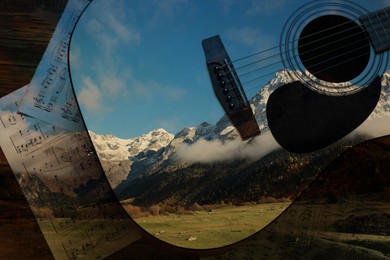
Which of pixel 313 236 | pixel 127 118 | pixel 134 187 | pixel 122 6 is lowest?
pixel 313 236

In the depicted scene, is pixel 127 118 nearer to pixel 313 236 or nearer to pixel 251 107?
pixel 251 107

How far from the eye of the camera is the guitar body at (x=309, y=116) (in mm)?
1163

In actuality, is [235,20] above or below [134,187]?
above

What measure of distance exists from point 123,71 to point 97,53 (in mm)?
79

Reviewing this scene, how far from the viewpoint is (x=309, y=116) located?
116cm

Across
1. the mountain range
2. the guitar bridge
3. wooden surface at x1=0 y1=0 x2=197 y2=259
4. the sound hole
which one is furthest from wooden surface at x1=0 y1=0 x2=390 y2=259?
the sound hole

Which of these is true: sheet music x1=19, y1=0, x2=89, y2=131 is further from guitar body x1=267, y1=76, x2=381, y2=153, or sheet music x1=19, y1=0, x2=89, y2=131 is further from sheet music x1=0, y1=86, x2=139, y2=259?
guitar body x1=267, y1=76, x2=381, y2=153

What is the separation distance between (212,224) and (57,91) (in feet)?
1.66

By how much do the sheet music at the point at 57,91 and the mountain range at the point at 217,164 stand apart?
0.09 m

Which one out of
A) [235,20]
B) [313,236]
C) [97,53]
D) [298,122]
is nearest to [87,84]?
[97,53]

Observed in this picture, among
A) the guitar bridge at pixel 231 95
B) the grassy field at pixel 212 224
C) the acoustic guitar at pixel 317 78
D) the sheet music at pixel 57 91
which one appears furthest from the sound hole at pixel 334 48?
the sheet music at pixel 57 91

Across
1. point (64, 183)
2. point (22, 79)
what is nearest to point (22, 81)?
point (22, 79)

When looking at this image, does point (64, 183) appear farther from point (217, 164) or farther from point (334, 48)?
point (334, 48)

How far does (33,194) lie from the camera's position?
1.20 m
